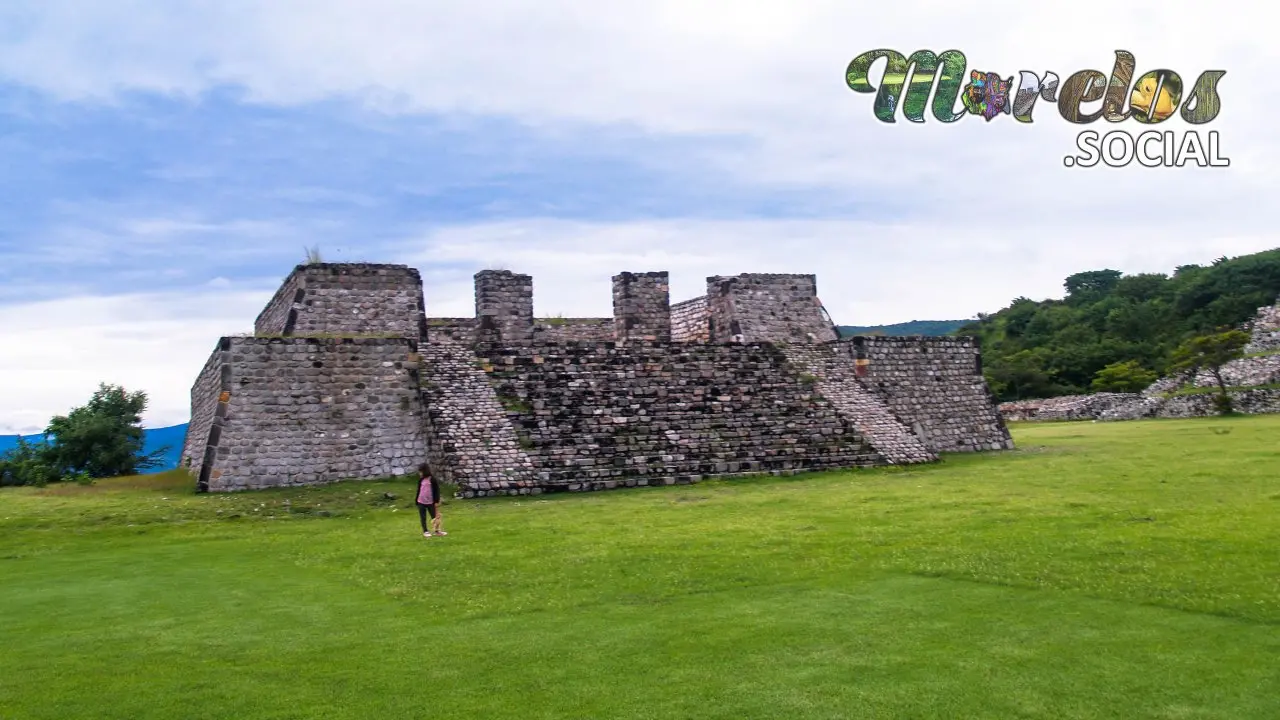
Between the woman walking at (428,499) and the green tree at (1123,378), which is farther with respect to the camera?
the green tree at (1123,378)

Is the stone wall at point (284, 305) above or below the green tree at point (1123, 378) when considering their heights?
above

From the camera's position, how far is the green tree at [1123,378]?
143 feet

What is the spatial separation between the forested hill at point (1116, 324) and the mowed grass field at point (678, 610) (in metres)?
39.4

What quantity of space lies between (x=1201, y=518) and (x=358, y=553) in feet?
26.4

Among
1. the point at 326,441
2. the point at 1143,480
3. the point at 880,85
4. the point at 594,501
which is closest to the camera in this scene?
the point at 1143,480

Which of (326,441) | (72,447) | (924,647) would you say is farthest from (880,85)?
(72,447)

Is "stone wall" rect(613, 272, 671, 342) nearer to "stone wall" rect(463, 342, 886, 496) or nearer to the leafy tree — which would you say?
"stone wall" rect(463, 342, 886, 496)

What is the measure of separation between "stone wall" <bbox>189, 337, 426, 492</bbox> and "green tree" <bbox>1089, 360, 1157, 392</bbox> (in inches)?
1475

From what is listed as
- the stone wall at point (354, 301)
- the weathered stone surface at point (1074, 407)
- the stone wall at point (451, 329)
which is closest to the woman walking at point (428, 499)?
the stone wall at point (354, 301)

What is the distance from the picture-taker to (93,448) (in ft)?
74.7

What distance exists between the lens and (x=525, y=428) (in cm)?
1584

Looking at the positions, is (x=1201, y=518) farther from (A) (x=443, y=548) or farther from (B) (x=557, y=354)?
(B) (x=557, y=354)

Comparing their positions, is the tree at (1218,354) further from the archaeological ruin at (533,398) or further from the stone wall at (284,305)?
the stone wall at (284,305)

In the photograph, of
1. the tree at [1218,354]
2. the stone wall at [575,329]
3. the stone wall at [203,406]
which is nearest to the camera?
the stone wall at [203,406]
